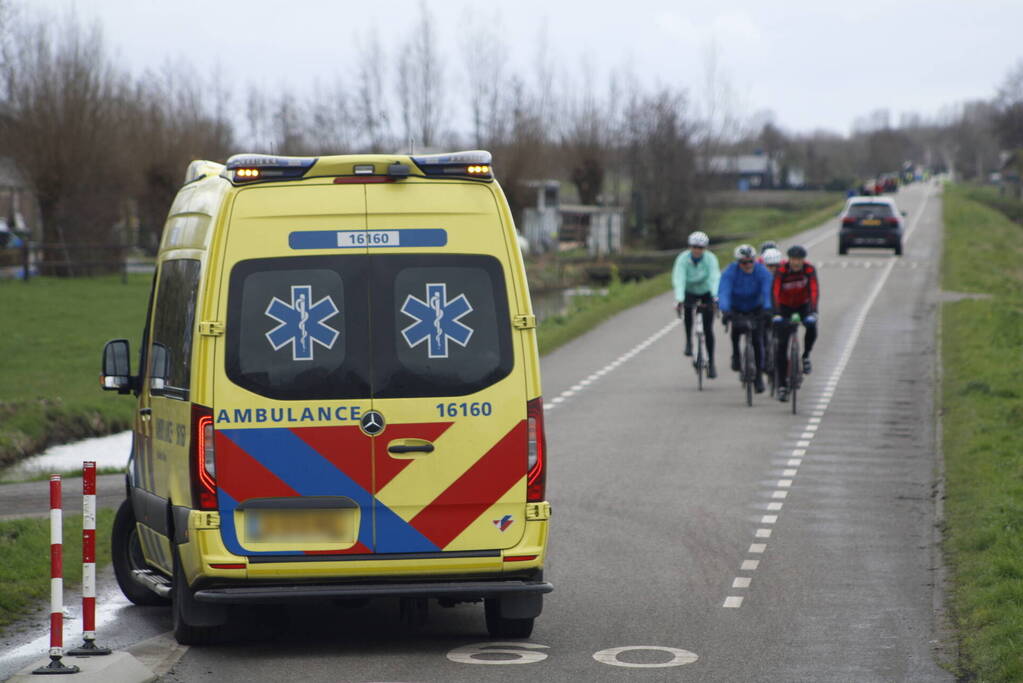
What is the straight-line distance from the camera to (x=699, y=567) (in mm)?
10273

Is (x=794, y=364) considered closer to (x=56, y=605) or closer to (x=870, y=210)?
(x=56, y=605)

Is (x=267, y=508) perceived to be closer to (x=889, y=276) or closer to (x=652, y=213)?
(x=889, y=276)

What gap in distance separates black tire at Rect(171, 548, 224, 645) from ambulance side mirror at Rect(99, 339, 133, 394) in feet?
3.78

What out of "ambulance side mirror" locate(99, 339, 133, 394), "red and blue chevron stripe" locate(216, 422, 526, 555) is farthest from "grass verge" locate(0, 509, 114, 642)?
"red and blue chevron stripe" locate(216, 422, 526, 555)

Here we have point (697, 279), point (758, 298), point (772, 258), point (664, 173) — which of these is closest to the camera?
point (772, 258)

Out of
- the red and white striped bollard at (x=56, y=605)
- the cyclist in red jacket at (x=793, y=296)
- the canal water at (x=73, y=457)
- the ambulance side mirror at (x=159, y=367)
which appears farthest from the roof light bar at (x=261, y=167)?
the cyclist in red jacket at (x=793, y=296)

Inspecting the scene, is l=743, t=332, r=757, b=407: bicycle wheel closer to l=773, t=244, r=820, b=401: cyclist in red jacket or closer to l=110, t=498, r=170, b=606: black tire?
l=773, t=244, r=820, b=401: cyclist in red jacket

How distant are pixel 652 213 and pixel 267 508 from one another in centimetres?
7156

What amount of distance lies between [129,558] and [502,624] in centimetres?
249

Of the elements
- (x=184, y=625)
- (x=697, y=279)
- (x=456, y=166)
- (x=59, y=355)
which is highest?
(x=456, y=166)

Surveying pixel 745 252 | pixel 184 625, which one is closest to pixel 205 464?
pixel 184 625

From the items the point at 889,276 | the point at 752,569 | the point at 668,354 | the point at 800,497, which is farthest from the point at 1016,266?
the point at 752,569

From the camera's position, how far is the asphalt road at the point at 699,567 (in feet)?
25.1

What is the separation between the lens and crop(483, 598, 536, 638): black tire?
8.05 metres
